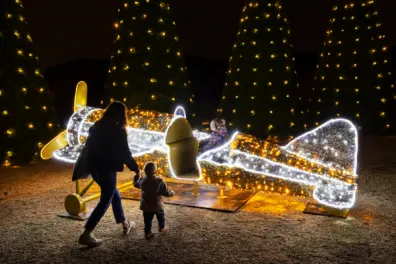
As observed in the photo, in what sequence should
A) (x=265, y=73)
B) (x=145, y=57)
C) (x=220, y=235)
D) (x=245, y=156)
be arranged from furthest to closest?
(x=265, y=73) < (x=145, y=57) < (x=245, y=156) < (x=220, y=235)

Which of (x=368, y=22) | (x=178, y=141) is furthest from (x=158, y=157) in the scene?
(x=368, y=22)

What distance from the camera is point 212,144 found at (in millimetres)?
7352

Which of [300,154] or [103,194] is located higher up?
[300,154]

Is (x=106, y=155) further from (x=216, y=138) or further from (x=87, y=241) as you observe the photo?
(x=216, y=138)

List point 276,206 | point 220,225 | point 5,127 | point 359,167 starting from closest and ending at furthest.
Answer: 1. point 220,225
2. point 276,206
3. point 359,167
4. point 5,127

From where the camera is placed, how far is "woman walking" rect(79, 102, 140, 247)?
15.3ft

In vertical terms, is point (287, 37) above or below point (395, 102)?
above

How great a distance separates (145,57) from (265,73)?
4182mm

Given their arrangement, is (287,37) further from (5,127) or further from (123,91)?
(5,127)

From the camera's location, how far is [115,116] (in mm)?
4750

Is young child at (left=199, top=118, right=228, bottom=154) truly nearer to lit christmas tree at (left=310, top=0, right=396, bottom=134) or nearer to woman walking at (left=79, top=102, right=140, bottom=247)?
woman walking at (left=79, top=102, right=140, bottom=247)

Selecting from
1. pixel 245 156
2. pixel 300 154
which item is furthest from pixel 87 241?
pixel 300 154

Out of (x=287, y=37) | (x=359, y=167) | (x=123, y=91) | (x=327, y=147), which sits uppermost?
(x=287, y=37)

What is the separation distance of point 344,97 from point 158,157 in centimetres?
1027
